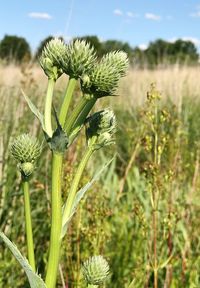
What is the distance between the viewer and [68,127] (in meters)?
1.21

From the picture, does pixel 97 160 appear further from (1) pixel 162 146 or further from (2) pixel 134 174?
(1) pixel 162 146

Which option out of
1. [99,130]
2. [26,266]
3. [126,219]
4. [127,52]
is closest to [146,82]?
[126,219]

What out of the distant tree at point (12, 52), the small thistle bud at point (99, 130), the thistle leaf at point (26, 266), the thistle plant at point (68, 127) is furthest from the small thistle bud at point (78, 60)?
the distant tree at point (12, 52)

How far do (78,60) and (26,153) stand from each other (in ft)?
0.88

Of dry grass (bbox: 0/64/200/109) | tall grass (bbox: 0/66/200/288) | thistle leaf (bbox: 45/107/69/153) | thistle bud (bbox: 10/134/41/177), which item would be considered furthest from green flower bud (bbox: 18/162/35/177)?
dry grass (bbox: 0/64/200/109)

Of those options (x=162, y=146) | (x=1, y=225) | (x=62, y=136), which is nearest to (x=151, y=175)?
(x=162, y=146)

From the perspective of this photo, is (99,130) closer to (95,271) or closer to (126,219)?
(95,271)

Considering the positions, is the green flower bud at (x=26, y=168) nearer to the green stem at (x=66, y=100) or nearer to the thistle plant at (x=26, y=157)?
the thistle plant at (x=26, y=157)

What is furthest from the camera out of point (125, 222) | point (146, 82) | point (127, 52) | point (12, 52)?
point (12, 52)

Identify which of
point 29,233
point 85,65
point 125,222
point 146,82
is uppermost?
point 146,82

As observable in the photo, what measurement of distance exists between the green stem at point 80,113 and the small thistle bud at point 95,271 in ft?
1.19

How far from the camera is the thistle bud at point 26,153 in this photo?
4.25 feet

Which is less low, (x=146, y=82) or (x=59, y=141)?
(x=146, y=82)

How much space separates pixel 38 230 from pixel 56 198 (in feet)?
6.77
